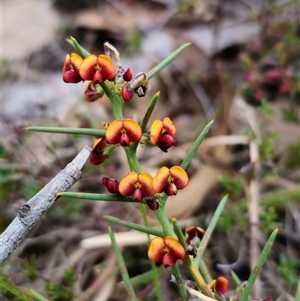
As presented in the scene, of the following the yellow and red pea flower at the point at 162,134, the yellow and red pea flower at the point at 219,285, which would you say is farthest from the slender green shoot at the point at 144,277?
the yellow and red pea flower at the point at 162,134

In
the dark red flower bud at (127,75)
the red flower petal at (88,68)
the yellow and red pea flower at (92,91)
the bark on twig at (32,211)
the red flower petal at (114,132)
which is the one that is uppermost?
the dark red flower bud at (127,75)

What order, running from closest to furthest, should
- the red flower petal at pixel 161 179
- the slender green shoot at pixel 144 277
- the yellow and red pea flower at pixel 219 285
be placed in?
the red flower petal at pixel 161 179
the yellow and red pea flower at pixel 219 285
the slender green shoot at pixel 144 277

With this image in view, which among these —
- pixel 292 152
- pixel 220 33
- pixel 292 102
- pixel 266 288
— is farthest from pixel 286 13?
pixel 266 288

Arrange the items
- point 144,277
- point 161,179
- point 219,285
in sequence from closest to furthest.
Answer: point 161,179
point 219,285
point 144,277

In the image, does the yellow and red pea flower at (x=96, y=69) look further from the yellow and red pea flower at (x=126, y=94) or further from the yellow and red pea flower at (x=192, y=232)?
the yellow and red pea flower at (x=192, y=232)

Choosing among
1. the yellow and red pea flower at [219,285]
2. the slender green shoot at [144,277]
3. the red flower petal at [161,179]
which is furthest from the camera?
the slender green shoot at [144,277]

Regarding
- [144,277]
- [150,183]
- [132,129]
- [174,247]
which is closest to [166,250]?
[174,247]

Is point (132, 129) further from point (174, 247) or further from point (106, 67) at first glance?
point (174, 247)
